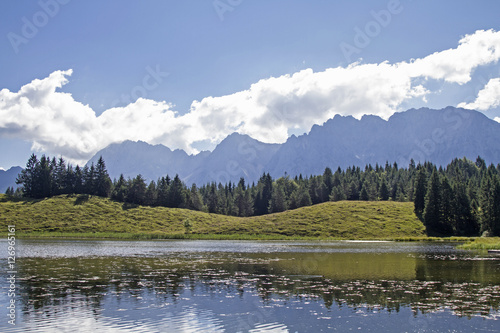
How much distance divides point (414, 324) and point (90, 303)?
19156 millimetres

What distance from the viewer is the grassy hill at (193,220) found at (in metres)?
132

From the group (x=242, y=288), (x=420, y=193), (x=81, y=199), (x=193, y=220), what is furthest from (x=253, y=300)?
(x=81, y=199)

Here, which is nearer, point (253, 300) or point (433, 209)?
point (253, 300)

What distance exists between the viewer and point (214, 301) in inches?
997

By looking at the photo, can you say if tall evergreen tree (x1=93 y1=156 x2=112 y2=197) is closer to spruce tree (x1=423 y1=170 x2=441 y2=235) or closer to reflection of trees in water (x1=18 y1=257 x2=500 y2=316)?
spruce tree (x1=423 y1=170 x2=441 y2=235)

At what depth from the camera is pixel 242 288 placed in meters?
30.4

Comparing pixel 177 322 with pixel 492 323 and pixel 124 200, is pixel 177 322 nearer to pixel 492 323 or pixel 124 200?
pixel 492 323

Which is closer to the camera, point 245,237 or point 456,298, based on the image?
point 456,298

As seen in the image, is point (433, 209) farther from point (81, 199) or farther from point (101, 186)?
point (101, 186)

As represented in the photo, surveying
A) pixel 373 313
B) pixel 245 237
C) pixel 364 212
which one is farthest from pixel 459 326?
pixel 364 212

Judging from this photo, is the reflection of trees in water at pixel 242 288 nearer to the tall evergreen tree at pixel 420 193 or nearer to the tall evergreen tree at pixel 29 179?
the tall evergreen tree at pixel 420 193

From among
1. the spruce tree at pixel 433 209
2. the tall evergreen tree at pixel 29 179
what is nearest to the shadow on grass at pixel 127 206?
the tall evergreen tree at pixel 29 179

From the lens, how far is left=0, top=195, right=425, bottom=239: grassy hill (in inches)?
5217

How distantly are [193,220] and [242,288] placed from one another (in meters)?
141
